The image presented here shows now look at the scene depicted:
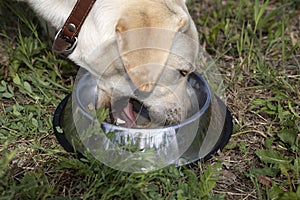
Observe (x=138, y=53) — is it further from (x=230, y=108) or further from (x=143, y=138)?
(x=230, y=108)

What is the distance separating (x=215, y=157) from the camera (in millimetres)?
2346

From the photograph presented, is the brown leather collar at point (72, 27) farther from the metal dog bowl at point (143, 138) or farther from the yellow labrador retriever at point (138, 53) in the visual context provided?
the metal dog bowl at point (143, 138)

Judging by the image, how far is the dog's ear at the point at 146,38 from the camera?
1799 millimetres

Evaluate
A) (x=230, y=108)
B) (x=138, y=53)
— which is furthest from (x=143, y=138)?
(x=230, y=108)

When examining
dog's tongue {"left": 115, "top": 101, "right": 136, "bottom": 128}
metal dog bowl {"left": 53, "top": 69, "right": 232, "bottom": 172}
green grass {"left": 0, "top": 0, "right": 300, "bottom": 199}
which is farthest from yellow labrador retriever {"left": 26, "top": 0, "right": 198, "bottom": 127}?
green grass {"left": 0, "top": 0, "right": 300, "bottom": 199}

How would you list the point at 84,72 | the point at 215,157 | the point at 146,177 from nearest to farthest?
the point at 146,177
the point at 215,157
the point at 84,72

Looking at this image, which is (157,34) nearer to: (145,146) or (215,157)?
(145,146)

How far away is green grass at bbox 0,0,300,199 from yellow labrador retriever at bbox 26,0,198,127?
321mm

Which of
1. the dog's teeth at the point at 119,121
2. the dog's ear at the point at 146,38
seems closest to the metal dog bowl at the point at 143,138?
the dog's teeth at the point at 119,121

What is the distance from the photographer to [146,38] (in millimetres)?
1784

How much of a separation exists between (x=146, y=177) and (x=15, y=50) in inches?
53.6

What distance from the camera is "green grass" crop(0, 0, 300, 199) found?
6.66ft

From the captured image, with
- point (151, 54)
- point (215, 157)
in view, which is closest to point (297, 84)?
point (215, 157)

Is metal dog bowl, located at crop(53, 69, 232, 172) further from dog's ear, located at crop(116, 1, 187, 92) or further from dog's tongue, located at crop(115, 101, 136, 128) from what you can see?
dog's ear, located at crop(116, 1, 187, 92)
